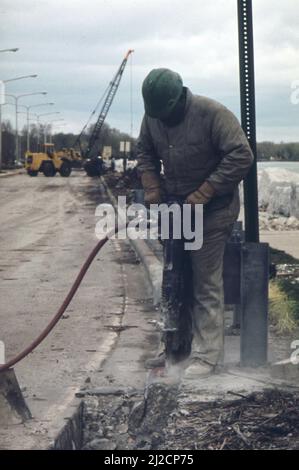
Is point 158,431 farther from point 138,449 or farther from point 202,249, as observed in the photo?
point 202,249

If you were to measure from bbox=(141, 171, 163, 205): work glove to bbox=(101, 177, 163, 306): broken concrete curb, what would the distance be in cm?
388

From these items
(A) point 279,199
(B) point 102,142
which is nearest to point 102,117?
(B) point 102,142

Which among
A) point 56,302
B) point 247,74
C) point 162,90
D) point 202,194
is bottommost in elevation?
point 56,302

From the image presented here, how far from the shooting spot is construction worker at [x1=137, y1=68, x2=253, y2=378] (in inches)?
234

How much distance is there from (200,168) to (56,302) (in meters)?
4.62

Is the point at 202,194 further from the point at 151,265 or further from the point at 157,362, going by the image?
the point at 151,265

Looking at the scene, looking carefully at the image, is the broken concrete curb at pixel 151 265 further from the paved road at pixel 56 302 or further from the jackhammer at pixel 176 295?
the jackhammer at pixel 176 295

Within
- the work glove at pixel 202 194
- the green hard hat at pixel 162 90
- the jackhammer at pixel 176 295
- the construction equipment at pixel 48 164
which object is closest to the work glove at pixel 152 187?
the jackhammer at pixel 176 295

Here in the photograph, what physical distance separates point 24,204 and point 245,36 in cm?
2688

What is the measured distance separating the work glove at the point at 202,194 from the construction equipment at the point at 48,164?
56.2m

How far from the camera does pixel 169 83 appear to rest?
5910 millimetres

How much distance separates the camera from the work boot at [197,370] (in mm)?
6018

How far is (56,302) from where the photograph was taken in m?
10.4

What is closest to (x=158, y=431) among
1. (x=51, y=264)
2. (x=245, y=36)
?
(x=245, y=36)
